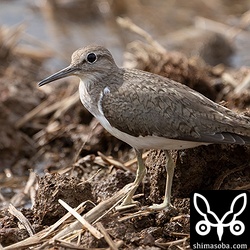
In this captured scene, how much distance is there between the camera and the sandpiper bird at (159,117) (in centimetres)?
618

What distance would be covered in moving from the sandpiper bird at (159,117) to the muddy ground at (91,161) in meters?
0.26

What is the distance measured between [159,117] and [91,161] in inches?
66.2

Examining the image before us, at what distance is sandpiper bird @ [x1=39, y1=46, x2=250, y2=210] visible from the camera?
6.18 metres

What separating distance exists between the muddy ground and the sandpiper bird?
0.86ft

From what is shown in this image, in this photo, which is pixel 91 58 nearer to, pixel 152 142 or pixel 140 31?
pixel 152 142

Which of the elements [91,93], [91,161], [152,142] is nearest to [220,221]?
[152,142]

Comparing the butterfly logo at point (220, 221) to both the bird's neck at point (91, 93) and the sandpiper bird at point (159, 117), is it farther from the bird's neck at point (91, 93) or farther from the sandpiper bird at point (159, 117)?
the bird's neck at point (91, 93)

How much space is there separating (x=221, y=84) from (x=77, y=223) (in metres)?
3.89

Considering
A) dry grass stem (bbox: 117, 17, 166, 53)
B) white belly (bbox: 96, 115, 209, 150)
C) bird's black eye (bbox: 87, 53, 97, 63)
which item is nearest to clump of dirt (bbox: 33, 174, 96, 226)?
white belly (bbox: 96, 115, 209, 150)

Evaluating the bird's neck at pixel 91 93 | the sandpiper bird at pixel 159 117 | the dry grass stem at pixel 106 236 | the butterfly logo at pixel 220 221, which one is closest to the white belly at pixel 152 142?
the sandpiper bird at pixel 159 117

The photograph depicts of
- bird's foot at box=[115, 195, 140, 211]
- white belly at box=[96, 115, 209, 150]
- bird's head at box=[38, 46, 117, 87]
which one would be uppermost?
bird's head at box=[38, 46, 117, 87]

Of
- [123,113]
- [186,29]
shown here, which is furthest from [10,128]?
[186,29]

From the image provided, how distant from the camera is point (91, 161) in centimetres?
776

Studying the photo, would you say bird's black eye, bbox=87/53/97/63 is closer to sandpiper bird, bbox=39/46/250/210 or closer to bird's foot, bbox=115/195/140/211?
sandpiper bird, bbox=39/46/250/210
